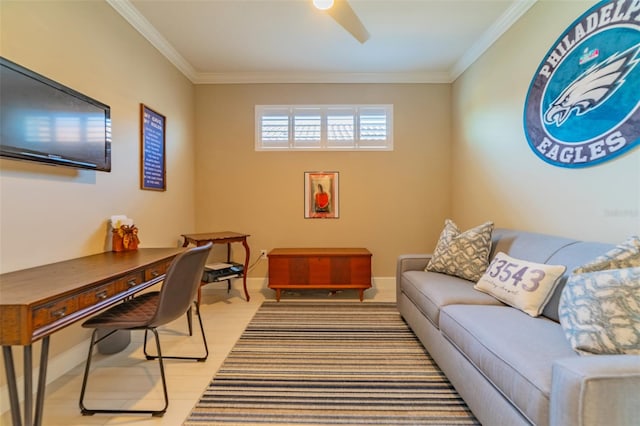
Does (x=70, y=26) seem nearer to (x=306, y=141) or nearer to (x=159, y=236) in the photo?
(x=159, y=236)

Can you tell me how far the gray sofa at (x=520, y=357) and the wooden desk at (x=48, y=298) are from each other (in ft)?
5.91

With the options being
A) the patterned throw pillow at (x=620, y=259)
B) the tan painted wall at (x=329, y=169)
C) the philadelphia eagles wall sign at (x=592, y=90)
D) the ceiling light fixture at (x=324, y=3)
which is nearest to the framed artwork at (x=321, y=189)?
the tan painted wall at (x=329, y=169)

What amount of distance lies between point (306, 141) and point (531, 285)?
9.12 feet

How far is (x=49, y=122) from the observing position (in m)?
1.57

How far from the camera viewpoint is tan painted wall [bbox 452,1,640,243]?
1.61 meters

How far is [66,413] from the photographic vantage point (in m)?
1.52

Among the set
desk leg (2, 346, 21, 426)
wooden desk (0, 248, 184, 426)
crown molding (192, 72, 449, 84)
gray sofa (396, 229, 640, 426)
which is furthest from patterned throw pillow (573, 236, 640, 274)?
crown molding (192, 72, 449, 84)

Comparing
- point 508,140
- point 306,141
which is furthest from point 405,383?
point 306,141

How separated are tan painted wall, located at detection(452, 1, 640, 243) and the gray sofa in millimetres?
196

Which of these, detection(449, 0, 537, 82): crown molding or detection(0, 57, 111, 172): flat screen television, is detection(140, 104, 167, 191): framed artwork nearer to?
detection(0, 57, 111, 172): flat screen television

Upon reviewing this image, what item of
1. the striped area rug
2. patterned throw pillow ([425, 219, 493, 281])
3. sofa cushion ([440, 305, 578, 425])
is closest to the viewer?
sofa cushion ([440, 305, 578, 425])

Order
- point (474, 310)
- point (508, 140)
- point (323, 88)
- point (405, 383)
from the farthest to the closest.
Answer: point (323, 88), point (508, 140), point (405, 383), point (474, 310)

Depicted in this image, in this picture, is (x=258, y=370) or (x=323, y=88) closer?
(x=258, y=370)

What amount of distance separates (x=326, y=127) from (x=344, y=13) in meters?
1.65
